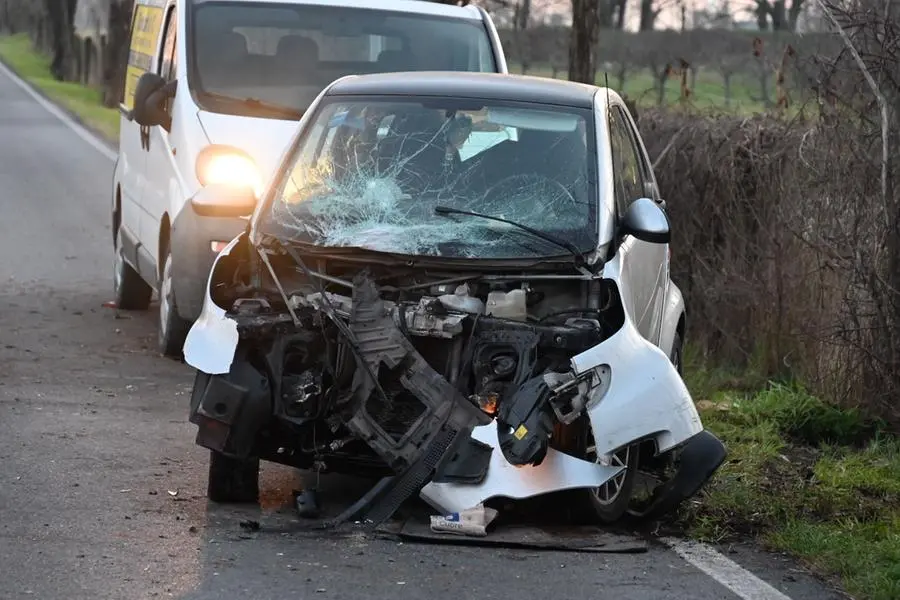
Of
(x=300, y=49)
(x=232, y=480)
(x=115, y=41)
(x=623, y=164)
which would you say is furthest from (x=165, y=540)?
(x=115, y=41)

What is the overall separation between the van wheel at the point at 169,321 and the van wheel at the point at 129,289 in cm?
188

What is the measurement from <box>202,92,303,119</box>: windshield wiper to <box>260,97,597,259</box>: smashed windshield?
250 cm

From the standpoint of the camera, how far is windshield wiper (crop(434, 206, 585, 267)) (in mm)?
6641

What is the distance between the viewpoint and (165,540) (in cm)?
610

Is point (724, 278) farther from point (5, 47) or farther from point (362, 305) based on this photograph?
point (5, 47)

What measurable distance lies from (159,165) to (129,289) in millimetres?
1722

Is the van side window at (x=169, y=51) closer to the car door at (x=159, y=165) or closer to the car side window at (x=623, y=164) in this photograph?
the car door at (x=159, y=165)

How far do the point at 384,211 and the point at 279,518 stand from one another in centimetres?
138

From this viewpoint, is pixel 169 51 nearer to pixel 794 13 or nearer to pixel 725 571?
pixel 794 13

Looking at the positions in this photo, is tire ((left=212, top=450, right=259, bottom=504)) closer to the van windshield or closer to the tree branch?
the tree branch

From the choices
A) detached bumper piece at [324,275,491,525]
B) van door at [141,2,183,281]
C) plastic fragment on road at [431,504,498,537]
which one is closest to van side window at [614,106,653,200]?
detached bumper piece at [324,275,491,525]

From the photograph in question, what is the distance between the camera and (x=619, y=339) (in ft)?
20.6

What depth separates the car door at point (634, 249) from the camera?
6961 mm

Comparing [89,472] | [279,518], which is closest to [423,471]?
[279,518]
